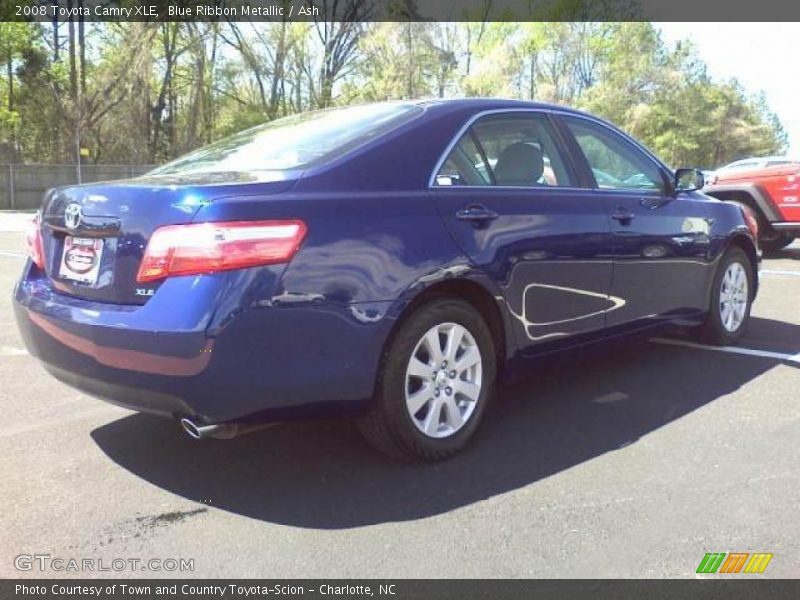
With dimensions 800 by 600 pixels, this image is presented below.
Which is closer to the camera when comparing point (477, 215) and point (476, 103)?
point (477, 215)

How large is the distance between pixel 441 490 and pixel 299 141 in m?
1.77

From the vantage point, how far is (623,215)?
4.41 meters

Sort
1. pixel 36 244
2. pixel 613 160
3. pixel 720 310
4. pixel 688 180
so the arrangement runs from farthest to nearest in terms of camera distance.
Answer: pixel 720 310, pixel 688 180, pixel 613 160, pixel 36 244

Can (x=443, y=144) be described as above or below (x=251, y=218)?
above

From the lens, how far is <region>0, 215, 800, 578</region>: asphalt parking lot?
2.71m

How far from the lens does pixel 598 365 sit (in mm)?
5129

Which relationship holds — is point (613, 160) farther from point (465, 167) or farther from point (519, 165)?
point (465, 167)

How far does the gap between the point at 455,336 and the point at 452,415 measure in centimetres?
37

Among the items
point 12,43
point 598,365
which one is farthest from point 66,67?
point 598,365

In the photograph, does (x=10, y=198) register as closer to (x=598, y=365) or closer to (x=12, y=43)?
(x=12, y=43)

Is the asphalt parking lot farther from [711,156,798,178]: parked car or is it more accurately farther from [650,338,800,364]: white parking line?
[711,156,798,178]: parked car

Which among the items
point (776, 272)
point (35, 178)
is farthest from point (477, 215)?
point (35, 178)

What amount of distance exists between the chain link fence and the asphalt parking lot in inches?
1102

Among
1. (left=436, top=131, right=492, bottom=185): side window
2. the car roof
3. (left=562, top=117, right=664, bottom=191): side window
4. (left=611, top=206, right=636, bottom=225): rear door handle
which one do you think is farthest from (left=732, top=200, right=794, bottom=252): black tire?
(left=436, top=131, right=492, bottom=185): side window
